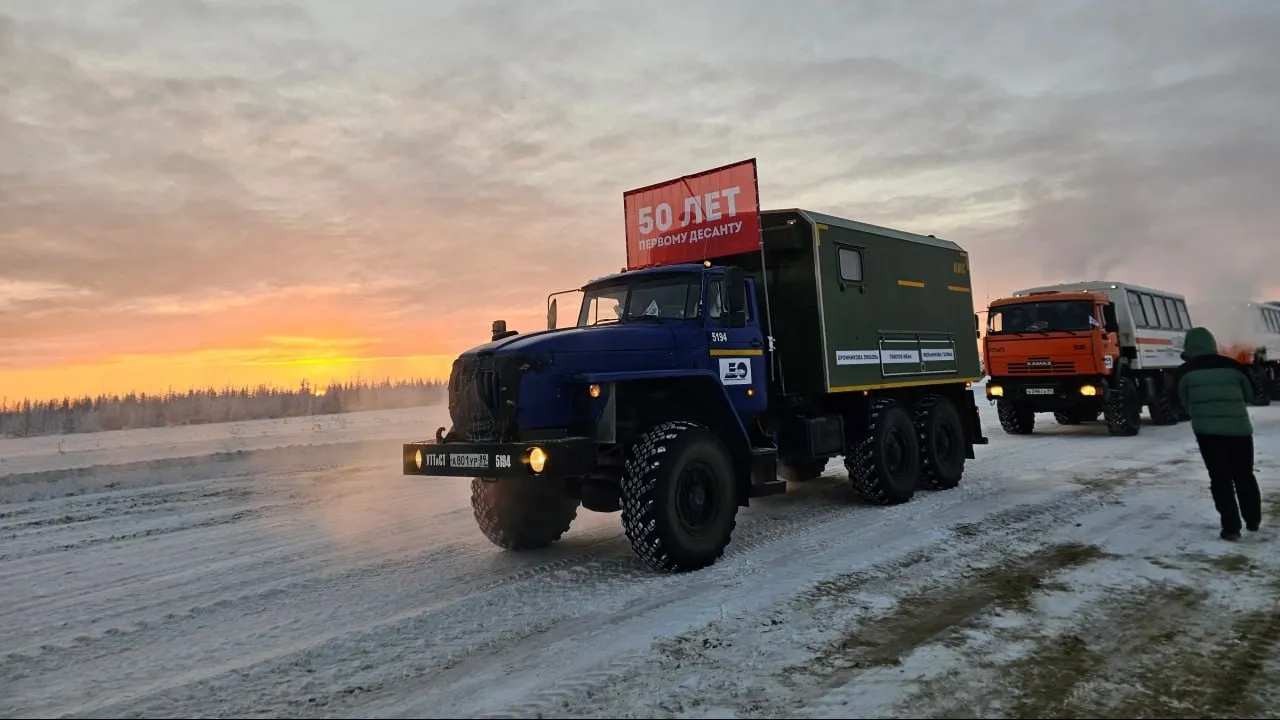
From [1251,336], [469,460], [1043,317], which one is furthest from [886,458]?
[1251,336]

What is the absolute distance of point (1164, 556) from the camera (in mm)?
6047

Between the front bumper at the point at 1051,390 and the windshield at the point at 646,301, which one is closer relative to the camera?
the windshield at the point at 646,301

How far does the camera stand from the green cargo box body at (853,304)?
8.46 m

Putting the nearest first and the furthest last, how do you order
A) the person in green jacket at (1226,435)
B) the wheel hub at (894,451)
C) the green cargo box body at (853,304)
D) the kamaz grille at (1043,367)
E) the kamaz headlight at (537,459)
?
the kamaz headlight at (537,459) → the person in green jacket at (1226,435) → the green cargo box body at (853,304) → the wheel hub at (894,451) → the kamaz grille at (1043,367)

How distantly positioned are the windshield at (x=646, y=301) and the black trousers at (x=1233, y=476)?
4.79m

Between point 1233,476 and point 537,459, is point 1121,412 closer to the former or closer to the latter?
point 1233,476

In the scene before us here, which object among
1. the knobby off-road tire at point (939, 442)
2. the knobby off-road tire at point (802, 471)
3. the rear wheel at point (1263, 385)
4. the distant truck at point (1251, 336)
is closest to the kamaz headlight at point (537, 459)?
the knobby off-road tire at point (802, 471)

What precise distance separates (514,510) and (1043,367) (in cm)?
1354

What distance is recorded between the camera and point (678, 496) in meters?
6.32

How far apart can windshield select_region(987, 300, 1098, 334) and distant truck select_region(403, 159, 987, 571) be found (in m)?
6.42

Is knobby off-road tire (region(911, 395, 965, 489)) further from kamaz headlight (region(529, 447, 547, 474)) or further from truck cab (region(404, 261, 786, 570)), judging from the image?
kamaz headlight (region(529, 447, 547, 474))

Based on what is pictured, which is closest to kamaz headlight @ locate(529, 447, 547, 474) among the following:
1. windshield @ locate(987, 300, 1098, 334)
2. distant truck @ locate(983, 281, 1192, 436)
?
distant truck @ locate(983, 281, 1192, 436)

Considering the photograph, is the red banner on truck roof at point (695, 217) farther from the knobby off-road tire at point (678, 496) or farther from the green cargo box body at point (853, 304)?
the knobby off-road tire at point (678, 496)

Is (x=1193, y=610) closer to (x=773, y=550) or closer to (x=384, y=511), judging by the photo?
(x=773, y=550)
